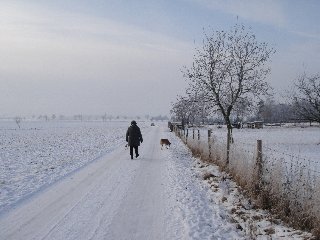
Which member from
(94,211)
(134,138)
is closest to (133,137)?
(134,138)

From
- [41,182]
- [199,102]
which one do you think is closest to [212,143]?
[199,102]

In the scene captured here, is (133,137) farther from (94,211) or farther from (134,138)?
(94,211)

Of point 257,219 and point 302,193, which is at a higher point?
point 302,193

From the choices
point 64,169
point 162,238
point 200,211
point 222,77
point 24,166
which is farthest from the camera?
point 222,77

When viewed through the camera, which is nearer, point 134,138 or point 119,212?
point 119,212

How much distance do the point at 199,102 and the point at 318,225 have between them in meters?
13.9

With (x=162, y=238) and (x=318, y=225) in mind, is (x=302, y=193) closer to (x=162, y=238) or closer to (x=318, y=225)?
(x=318, y=225)

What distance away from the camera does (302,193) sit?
727 cm

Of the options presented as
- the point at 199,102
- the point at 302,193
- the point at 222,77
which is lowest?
the point at 302,193

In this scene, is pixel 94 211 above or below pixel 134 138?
below

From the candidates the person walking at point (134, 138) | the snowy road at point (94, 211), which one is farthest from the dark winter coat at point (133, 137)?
the snowy road at point (94, 211)

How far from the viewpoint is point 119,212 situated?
8.30 m

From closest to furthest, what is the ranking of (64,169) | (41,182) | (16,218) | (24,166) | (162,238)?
(162,238) → (16,218) → (41,182) → (64,169) → (24,166)

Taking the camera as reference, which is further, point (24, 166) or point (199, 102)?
point (199, 102)
